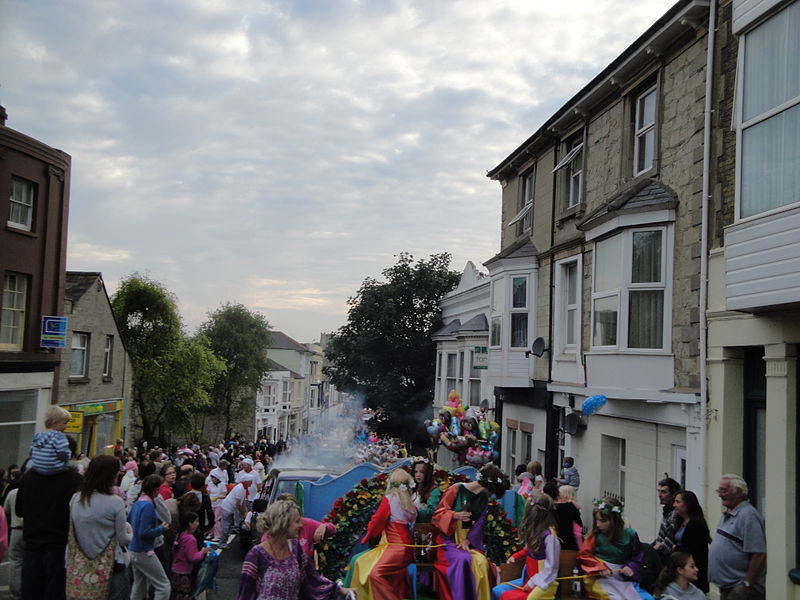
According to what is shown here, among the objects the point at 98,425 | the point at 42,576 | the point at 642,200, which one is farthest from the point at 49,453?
the point at 98,425

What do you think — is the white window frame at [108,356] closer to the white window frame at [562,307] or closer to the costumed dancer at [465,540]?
the white window frame at [562,307]

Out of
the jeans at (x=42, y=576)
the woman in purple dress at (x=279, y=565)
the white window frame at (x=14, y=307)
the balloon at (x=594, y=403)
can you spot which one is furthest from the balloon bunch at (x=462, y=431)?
the jeans at (x=42, y=576)

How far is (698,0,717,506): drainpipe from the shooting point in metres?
11.0

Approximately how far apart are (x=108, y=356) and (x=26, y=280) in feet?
24.3

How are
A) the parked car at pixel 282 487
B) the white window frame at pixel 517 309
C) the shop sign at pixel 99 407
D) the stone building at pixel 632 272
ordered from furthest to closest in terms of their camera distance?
1. the shop sign at pixel 99 407
2. the white window frame at pixel 517 309
3. the parked car at pixel 282 487
4. the stone building at pixel 632 272

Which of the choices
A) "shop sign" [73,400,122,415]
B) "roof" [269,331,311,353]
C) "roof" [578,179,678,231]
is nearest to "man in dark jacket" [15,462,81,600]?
"roof" [578,179,678,231]

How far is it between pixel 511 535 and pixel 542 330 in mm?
10093

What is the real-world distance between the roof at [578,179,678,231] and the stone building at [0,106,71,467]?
15.0m

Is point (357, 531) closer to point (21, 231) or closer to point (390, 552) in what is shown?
point (390, 552)

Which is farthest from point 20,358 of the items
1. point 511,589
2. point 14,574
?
point 511,589

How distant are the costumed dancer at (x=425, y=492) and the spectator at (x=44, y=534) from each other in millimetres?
3617

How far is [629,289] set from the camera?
511 inches

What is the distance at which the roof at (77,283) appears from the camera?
25.4m

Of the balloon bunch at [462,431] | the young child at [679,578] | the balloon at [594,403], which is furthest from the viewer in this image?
the balloon bunch at [462,431]
